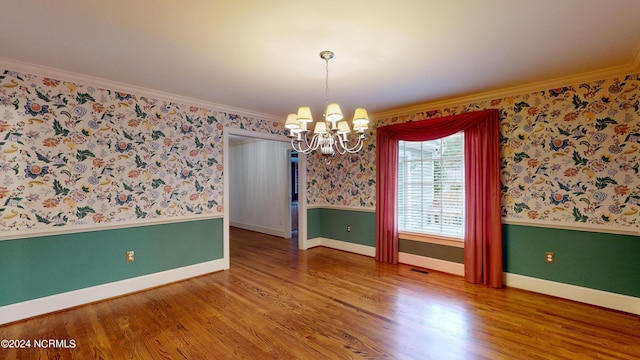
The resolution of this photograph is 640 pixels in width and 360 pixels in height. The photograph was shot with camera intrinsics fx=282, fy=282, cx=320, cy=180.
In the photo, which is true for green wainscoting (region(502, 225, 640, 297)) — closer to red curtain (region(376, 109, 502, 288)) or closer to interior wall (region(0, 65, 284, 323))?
red curtain (region(376, 109, 502, 288))

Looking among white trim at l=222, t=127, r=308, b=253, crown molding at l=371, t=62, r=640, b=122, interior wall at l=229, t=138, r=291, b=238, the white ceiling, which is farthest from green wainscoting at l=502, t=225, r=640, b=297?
interior wall at l=229, t=138, r=291, b=238

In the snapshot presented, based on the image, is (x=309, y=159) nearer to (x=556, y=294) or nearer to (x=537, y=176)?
(x=537, y=176)

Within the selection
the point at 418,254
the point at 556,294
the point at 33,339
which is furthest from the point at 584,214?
the point at 33,339

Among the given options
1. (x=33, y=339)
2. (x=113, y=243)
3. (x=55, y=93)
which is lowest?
(x=33, y=339)

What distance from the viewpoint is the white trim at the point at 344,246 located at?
16.5 feet

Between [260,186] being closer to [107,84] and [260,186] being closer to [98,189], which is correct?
[98,189]

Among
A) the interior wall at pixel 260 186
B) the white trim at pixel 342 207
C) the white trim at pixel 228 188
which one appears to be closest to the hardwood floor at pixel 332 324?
the white trim at pixel 228 188

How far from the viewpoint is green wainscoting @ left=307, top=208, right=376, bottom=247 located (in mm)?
5031

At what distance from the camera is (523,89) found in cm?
345

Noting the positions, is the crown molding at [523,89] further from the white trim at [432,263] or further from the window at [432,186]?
the white trim at [432,263]

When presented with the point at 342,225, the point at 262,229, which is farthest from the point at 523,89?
the point at 262,229

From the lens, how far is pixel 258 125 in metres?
4.77

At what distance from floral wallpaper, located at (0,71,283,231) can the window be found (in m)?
2.95

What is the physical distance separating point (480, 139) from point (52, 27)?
176 inches
